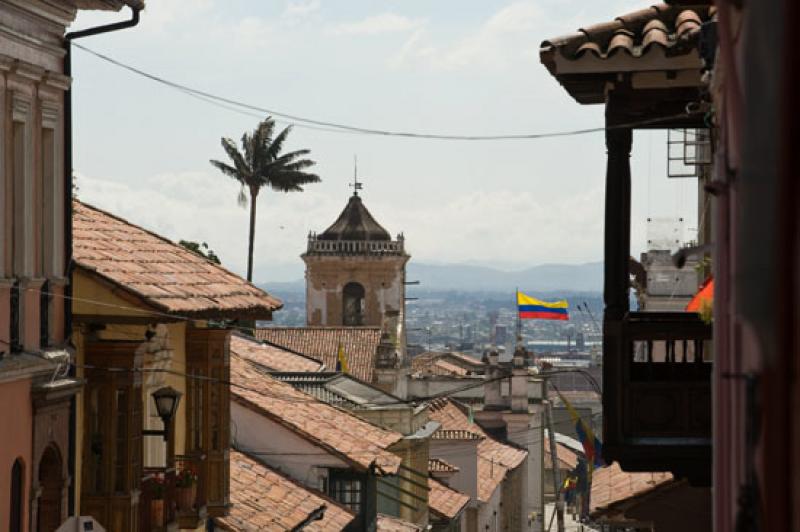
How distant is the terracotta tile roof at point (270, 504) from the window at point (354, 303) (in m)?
76.5

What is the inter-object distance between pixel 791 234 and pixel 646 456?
9002 mm

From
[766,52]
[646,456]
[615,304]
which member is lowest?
[646,456]

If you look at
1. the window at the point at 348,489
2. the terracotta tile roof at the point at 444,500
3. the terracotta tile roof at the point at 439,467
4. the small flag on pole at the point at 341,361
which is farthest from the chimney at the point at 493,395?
the window at the point at 348,489

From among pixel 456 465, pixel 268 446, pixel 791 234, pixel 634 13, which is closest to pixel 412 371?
pixel 456 465

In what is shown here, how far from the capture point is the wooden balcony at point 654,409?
13.9 m

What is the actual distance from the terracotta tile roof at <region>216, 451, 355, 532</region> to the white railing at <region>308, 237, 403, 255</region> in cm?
7814

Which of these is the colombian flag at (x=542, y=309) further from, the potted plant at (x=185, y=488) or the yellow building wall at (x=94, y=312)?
the yellow building wall at (x=94, y=312)

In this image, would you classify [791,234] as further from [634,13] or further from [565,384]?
[565,384]

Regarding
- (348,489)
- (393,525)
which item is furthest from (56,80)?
(393,525)

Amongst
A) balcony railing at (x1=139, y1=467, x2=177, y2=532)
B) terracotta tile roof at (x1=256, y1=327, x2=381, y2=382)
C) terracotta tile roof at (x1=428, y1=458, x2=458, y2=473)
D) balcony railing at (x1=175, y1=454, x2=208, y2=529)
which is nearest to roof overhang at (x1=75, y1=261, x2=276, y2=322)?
balcony railing at (x1=139, y1=467, x2=177, y2=532)

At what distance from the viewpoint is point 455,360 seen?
116 metres

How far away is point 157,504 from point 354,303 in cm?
9113

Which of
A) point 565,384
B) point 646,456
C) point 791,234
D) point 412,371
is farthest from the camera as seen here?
point 565,384

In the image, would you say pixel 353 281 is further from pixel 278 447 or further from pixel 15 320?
pixel 15 320
